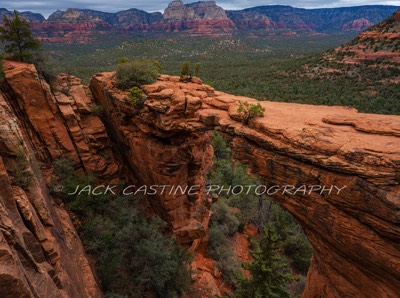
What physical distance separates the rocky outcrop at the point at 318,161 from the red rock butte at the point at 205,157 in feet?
0.12

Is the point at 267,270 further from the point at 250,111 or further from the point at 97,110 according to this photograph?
the point at 97,110

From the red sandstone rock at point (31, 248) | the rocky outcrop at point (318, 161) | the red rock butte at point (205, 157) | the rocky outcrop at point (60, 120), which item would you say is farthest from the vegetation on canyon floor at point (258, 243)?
the rocky outcrop at point (60, 120)

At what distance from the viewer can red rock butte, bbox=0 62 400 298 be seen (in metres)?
7.84

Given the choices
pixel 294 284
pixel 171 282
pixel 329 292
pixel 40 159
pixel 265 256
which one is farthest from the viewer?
pixel 294 284

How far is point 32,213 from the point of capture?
8555 mm

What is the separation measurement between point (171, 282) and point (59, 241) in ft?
22.9

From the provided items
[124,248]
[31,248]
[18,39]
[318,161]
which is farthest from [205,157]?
[18,39]

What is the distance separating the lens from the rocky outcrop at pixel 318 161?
789 centimetres

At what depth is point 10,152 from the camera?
916 centimetres

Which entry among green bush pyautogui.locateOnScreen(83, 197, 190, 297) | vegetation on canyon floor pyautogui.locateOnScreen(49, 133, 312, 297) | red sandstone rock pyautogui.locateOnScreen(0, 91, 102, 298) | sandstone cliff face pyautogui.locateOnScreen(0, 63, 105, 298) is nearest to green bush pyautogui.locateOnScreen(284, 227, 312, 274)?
vegetation on canyon floor pyautogui.locateOnScreen(49, 133, 312, 297)

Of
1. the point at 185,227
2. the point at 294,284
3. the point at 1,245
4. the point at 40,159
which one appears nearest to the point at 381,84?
the point at 294,284

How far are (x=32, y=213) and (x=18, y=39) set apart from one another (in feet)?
43.6

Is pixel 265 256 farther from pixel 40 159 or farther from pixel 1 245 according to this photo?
pixel 40 159

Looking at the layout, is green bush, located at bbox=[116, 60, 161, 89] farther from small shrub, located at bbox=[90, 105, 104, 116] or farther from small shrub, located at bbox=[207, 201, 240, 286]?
small shrub, located at bbox=[207, 201, 240, 286]
